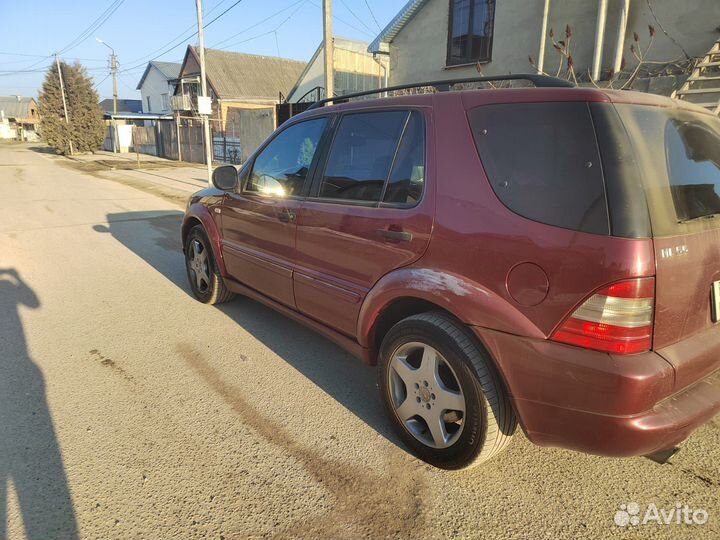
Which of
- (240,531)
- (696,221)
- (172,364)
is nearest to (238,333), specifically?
(172,364)

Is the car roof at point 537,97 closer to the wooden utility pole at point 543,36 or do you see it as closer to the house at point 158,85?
the wooden utility pole at point 543,36

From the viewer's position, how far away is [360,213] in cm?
282

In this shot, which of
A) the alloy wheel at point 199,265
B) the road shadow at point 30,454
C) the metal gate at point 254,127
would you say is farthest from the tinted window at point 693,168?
the metal gate at point 254,127

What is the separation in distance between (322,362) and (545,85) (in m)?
2.45

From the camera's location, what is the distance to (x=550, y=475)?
2500mm

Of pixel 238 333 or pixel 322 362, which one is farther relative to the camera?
pixel 238 333

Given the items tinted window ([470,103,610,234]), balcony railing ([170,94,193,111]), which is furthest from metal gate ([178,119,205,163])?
tinted window ([470,103,610,234])

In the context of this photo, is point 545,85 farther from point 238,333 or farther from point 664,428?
point 238,333

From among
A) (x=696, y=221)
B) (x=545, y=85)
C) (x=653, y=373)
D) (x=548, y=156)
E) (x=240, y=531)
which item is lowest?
(x=240, y=531)

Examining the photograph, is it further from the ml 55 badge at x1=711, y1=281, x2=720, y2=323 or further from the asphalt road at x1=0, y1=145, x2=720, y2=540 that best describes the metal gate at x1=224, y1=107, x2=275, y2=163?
the ml 55 badge at x1=711, y1=281, x2=720, y2=323

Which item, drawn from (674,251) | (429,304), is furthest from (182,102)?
(674,251)

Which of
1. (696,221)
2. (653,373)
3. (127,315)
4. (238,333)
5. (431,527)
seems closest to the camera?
(653,373)

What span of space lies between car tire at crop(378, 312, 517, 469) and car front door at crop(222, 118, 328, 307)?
3.85 feet

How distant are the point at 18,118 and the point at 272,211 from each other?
105m
